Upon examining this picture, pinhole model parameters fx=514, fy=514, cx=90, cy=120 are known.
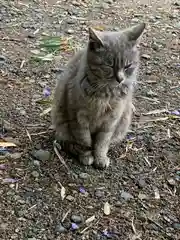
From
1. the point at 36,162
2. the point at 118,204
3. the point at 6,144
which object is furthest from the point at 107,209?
the point at 6,144

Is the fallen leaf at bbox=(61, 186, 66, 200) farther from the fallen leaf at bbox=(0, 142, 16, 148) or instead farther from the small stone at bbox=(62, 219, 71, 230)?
the fallen leaf at bbox=(0, 142, 16, 148)

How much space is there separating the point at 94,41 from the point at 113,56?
0.15 m

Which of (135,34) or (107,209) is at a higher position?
(135,34)

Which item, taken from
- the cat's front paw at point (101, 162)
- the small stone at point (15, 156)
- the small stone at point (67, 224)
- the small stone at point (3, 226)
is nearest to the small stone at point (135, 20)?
the cat's front paw at point (101, 162)

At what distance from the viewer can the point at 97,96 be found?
10.8ft

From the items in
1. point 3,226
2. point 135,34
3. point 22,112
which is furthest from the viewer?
point 22,112

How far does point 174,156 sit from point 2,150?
4.08ft

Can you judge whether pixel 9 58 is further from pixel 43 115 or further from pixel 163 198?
pixel 163 198

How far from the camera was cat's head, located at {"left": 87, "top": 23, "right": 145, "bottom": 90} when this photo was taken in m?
3.13

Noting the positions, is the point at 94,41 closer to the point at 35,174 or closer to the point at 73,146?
the point at 73,146

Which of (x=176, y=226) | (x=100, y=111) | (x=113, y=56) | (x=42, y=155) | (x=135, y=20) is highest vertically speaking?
(x=113, y=56)

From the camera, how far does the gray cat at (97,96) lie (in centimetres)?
315

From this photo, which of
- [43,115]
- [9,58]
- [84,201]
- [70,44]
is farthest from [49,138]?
[70,44]

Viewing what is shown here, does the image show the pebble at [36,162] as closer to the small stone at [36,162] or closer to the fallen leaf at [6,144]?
the small stone at [36,162]
